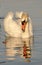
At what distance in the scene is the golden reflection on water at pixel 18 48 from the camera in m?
7.78

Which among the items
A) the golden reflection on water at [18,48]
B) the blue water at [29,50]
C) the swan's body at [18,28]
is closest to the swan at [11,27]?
the swan's body at [18,28]

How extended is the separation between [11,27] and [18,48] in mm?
2083

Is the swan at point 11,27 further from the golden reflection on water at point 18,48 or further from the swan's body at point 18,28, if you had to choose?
the golden reflection on water at point 18,48

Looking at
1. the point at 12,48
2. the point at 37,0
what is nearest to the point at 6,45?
the point at 12,48

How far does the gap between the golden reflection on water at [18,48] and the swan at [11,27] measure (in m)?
0.44

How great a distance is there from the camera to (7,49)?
8.38m

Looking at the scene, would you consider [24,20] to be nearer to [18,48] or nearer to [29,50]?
[18,48]

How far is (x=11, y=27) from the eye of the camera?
1052 cm

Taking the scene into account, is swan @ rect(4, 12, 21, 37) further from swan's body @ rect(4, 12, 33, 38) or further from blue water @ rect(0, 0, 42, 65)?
blue water @ rect(0, 0, 42, 65)

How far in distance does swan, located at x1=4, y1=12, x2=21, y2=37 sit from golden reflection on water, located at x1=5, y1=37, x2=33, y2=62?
442mm

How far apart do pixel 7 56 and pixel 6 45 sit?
1.30 metres

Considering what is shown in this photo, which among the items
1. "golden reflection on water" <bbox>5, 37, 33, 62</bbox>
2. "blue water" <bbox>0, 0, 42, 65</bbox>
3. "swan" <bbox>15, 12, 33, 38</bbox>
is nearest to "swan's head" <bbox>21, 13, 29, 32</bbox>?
"swan" <bbox>15, 12, 33, 38</bbox>

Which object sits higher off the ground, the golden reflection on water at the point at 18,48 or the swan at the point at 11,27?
the swan at the point at 11,27

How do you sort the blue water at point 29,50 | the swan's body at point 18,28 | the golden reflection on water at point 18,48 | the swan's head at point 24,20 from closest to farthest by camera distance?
the blue water at point 29,50
the golden reflection on water at point 18,48
the swan's body at point 18,28
the swan's head at point 24,20
